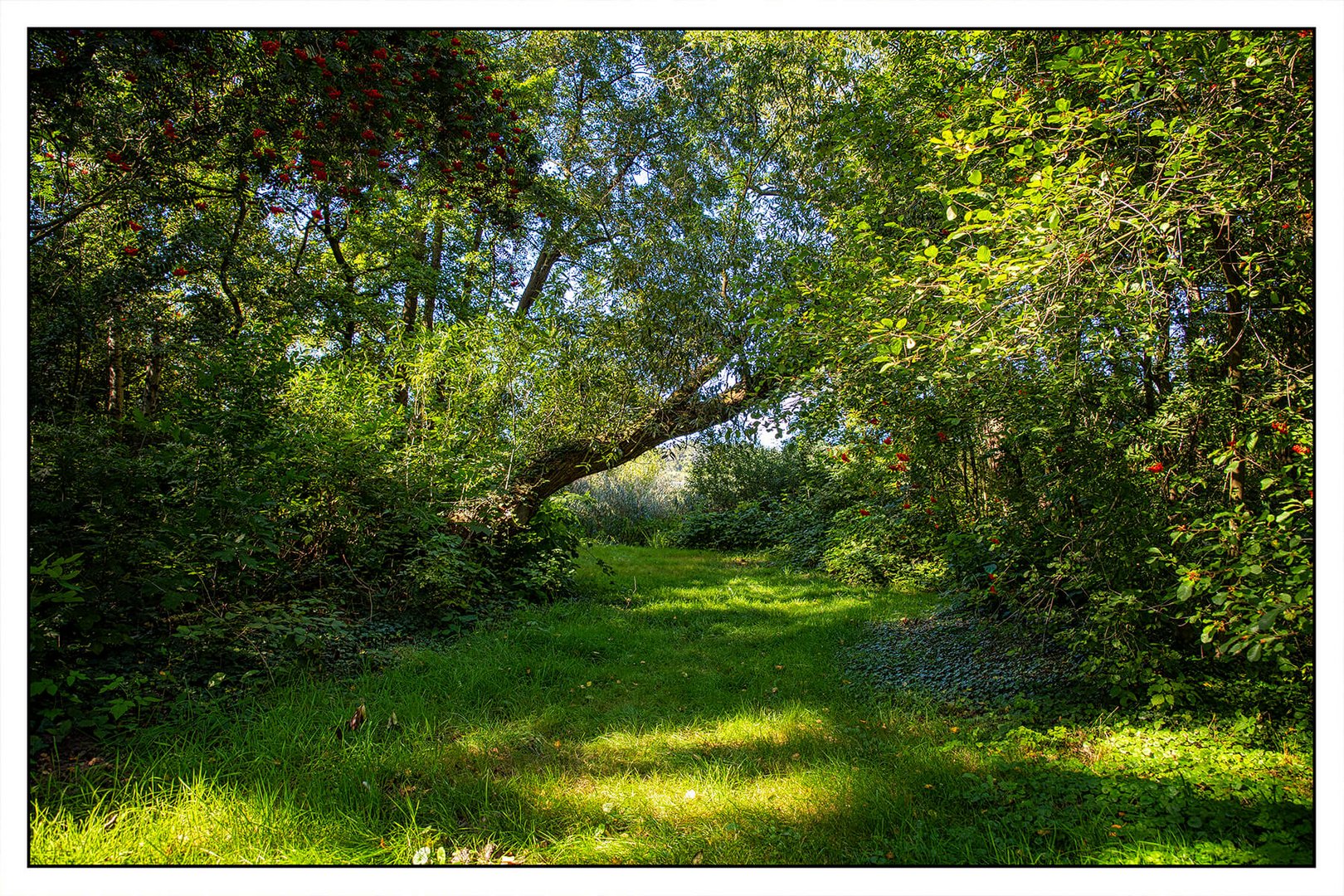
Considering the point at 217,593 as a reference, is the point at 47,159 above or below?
above

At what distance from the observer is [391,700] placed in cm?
302

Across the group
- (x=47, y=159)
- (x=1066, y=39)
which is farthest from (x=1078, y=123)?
(x=47, y=159)

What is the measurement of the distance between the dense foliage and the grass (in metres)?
0.43

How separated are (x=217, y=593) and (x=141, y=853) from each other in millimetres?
2015

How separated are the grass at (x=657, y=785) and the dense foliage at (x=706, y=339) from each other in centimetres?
43

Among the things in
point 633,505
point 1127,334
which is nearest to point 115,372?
point 1127,334

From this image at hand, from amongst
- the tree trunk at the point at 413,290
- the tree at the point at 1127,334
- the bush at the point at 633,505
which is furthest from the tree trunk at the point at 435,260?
the tree at the point at 1127,334

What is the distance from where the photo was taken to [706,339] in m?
5.15

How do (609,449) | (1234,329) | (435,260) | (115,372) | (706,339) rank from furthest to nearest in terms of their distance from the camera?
(435,260)
(609,449)
(706,339)
(115,372)
(1234,329)

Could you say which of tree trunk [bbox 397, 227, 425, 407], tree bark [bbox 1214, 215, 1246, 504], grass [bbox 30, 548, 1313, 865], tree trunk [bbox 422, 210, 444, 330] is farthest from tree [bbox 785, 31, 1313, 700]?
tree trunk [bbox 422, 210, 444, 330]

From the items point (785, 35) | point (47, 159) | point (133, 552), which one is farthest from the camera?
point (785, 35)

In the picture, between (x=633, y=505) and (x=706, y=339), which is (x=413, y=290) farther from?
(x=633, y=505)

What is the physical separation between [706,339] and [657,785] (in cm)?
366

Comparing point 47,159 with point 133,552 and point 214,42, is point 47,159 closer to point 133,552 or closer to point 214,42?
point 214,42
